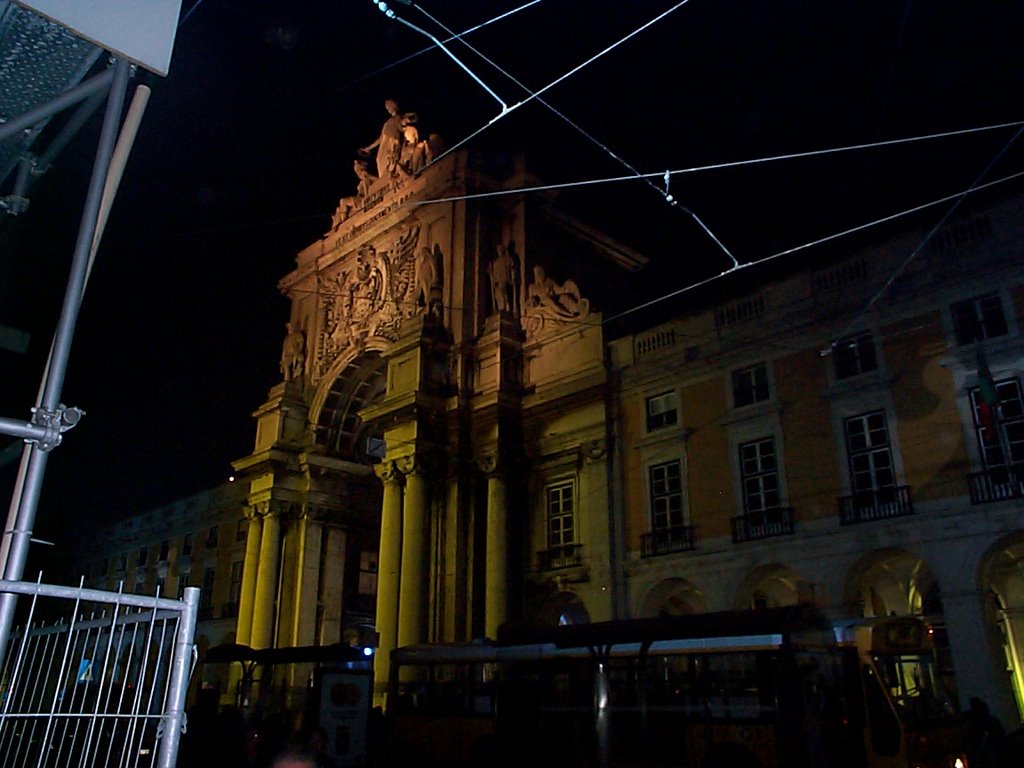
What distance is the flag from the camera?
15.6 m

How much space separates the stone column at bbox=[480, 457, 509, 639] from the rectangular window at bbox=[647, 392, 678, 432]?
17.3ft

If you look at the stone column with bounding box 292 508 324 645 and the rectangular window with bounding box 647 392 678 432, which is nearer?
the rectangular window with bounding box 647 392 678 432

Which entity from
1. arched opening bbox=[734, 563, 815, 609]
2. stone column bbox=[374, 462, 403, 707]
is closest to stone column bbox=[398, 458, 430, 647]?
stone column bbox=[374, 462, 403, 707]

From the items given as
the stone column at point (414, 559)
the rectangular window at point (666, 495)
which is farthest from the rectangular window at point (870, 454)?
the stone column at point (414, 559)

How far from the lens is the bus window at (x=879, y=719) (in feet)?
36.0

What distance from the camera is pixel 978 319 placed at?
1709 centimetres

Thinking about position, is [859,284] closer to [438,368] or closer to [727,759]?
[727,759]

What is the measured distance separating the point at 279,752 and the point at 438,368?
23929 millimetres

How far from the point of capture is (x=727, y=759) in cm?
1110

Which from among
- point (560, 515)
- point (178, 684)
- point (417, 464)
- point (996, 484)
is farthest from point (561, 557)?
point (178, 684)

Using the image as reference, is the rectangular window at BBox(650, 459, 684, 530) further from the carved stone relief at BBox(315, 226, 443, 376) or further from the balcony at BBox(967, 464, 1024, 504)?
the carved stone relief at BBox(315, 226, 443, 376)

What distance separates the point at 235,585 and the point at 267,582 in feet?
20.5

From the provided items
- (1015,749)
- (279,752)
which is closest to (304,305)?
(1015,749)

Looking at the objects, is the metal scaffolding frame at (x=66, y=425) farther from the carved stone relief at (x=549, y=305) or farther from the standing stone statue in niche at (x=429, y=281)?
the standing stone statue in niche at (x=429, y=281)
